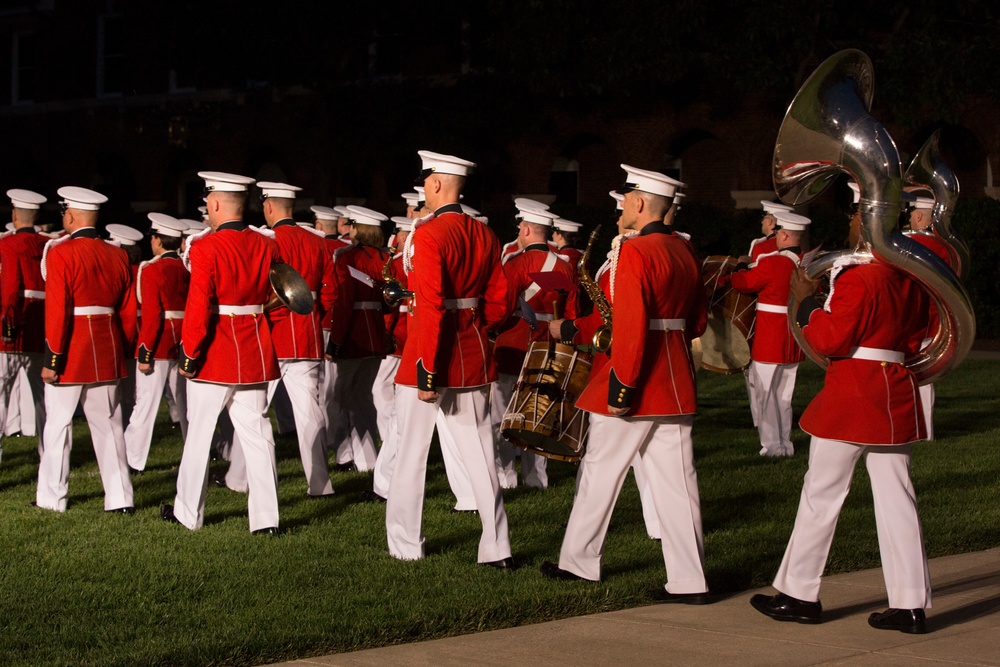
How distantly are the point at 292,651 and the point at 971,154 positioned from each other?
2478 cm

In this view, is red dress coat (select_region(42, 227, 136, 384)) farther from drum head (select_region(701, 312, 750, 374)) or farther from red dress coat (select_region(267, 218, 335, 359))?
drum head (select_region(701, 312, 750, 374))

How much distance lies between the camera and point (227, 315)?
27.1ft

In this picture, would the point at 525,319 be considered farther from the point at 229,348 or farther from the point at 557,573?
the point at 557,573

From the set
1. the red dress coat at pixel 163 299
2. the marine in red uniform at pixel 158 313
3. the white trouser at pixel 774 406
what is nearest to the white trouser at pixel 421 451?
the red dress coat at pixel 163 299

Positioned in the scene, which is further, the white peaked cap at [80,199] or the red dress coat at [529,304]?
the red dress coat at [529,304]

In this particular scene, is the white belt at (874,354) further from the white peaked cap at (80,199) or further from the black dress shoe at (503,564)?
→ the white peaked cap at (80,199)

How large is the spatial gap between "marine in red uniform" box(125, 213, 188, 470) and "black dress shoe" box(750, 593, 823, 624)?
548 cm

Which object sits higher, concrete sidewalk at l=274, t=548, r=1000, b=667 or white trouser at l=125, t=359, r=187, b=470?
concrete sidewalk at l=274, t=548, r=1000, b=667

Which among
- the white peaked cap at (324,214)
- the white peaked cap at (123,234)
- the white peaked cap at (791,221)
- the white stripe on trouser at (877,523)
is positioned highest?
the white peaked cap at (791,221)

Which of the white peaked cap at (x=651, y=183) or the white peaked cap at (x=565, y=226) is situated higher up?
the white peaked cap at (x=651, y=183)

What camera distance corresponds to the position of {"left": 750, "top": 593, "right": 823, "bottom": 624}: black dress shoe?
20.3 feet

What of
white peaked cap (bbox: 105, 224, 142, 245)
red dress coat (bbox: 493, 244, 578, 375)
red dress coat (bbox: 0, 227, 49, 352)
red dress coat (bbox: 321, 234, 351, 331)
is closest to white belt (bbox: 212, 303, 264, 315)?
red dress coat (bbox: 493, 244, 578, 375)

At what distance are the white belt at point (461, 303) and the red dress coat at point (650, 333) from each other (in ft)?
3.46

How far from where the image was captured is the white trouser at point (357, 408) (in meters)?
11.1
